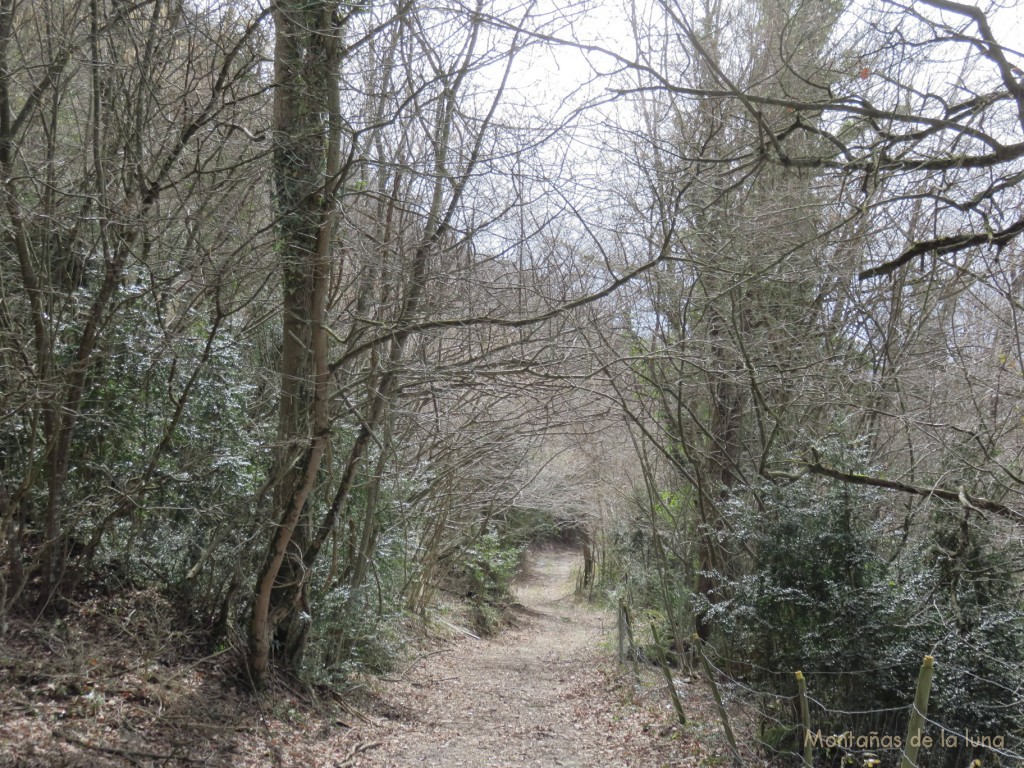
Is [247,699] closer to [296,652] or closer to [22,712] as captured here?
[296,652]

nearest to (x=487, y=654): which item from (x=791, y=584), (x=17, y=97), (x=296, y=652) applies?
(x=296, y=652)

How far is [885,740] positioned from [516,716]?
4488 mm

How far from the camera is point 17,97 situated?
6727 mm

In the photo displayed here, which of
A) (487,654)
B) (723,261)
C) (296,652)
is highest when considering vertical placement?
(723,261)

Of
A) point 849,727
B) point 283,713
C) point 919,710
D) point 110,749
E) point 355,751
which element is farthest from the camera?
point 283,713

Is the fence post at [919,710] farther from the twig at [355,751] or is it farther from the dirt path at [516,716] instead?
the twig at [355,751]

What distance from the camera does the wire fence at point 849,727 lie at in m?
5.52

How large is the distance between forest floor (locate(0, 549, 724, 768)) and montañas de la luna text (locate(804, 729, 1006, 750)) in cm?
129

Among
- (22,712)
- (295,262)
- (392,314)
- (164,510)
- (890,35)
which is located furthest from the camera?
(392,314)

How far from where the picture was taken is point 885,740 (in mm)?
6215

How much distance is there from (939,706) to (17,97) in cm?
871

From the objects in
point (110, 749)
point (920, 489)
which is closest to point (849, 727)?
point (920, 489)

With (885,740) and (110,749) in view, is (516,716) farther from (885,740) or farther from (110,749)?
(110,749)

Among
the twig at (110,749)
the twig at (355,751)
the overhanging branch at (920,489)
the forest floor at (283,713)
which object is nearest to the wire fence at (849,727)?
the forest floor at (283,713)
